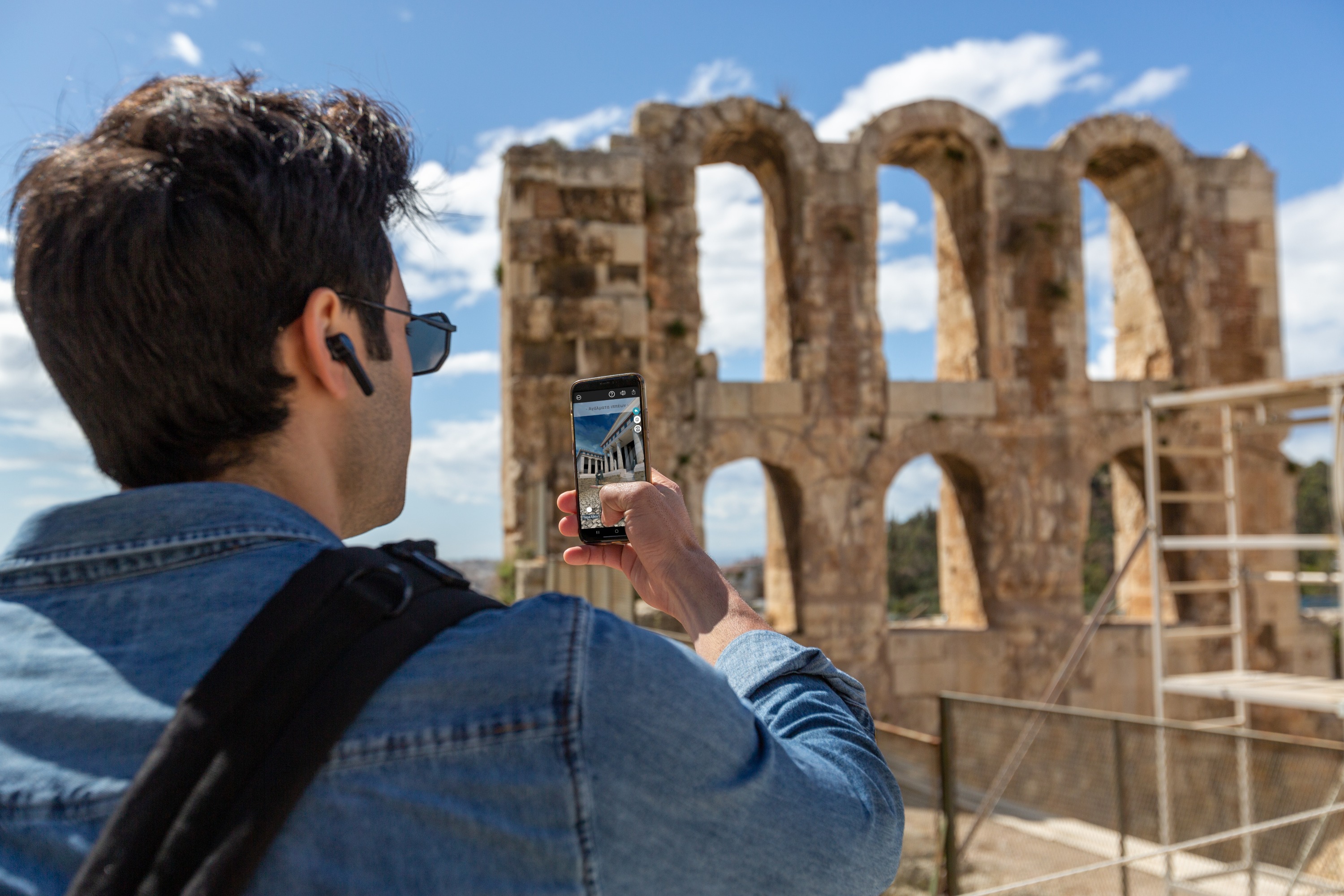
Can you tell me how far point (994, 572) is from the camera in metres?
10.7

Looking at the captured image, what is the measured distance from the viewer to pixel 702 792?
796 mm

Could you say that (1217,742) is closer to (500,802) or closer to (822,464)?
(822,464)

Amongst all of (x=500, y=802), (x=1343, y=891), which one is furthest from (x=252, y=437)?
(x=1343, y=891)

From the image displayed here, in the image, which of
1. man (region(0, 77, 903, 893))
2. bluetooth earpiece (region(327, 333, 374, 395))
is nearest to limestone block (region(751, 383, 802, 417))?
man (region(0, 77, 903, 893))

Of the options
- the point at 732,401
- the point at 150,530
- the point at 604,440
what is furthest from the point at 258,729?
the point at 732,401

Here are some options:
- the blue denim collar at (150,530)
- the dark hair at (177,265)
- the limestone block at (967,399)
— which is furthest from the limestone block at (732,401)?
A: the blue denim collar at (150,530)

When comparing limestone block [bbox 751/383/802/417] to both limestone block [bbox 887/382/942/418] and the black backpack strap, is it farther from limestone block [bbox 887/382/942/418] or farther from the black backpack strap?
the black backpack strap

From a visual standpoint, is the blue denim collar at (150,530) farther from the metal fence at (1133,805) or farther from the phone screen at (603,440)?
the metal fence at (1133,805)

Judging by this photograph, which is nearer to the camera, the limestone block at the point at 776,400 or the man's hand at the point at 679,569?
the man's hand at the point at 679,569

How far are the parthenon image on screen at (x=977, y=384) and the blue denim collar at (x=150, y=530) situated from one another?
804cm

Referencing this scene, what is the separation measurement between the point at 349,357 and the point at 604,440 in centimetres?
65

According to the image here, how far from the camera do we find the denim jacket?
29.4 inches

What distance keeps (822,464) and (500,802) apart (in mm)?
9714

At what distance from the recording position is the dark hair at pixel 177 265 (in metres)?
0.91
